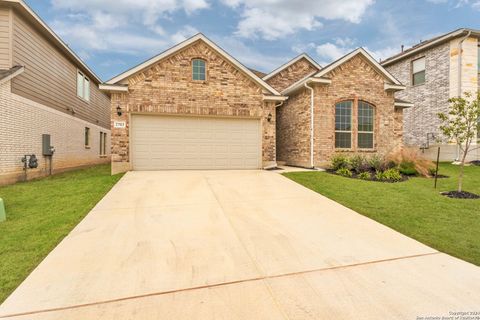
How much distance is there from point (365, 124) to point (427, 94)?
7.04 metres

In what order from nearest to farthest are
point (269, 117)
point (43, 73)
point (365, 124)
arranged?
point (43, 73)
point (269, 117)
point (365, 124)

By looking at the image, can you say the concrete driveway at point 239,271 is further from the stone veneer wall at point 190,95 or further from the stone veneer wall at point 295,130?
the stone veneer wall at point 295,130

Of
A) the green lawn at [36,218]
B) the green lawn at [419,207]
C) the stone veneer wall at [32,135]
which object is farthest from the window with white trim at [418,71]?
the stone veneer wall at [32,135]

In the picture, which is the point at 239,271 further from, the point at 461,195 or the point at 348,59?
the point at 348,59

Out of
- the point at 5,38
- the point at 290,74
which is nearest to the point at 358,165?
the point at 290,74

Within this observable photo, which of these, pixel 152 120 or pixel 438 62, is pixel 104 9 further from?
pixel 438 62

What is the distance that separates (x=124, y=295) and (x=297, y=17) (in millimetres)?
17199

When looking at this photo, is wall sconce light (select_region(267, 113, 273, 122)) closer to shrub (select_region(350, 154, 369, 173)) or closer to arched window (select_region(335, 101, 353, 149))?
arched window (select_region(335, 101, 353, 149))

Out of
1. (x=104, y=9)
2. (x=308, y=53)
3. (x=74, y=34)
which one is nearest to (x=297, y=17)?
(x=308, y=53)

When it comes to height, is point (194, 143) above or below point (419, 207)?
above

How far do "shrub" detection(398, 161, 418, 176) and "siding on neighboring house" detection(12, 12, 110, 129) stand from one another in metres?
15.0

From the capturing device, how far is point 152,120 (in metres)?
10.2

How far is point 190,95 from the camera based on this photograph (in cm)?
1038

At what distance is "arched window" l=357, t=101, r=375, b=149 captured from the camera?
12008 millimetres
